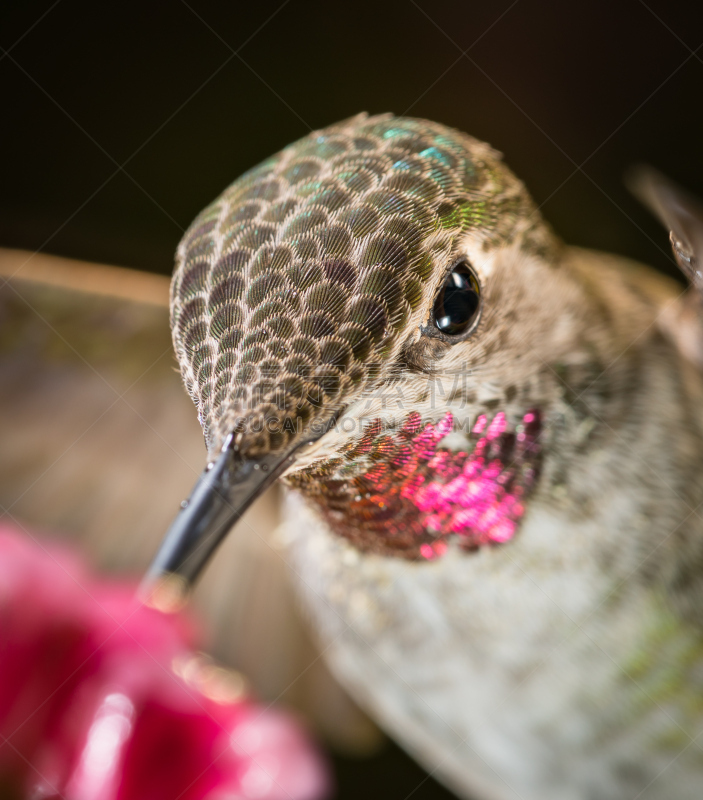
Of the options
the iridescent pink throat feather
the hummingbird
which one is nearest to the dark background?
the hummingbird

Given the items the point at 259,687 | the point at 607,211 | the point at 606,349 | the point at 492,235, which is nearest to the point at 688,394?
the point at 606,349

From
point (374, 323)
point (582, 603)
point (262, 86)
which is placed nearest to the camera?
point (374, 323)

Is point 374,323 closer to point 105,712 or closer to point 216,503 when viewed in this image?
point 216,503

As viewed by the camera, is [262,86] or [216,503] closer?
[216,503]

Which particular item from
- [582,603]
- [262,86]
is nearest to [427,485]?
[582,603]

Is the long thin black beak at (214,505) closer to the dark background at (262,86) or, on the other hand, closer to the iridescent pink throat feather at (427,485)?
the iridescent pink throat feather at (427,485)

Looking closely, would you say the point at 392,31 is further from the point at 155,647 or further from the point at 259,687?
the point at 259,687

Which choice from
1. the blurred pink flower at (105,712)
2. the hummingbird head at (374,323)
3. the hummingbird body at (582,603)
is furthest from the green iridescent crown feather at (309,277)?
the blurred pink flower at (105,712)
